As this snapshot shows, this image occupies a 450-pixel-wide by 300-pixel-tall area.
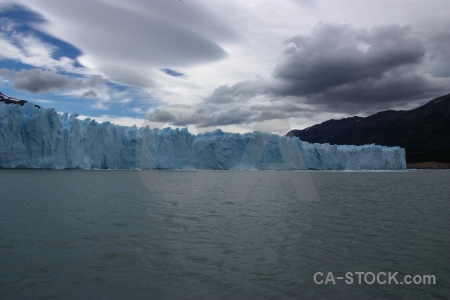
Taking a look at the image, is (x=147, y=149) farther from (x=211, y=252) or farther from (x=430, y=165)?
(x=430, y=165)

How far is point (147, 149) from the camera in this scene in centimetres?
6481

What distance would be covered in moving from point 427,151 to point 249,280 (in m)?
183

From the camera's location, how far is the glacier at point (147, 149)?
50.3 meters

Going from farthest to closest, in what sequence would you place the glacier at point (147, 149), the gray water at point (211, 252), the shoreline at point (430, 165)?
1. the shoreline at point (430, 165)
2. the glacier at point (147, 149)
3. the gray water at point (211, 252)

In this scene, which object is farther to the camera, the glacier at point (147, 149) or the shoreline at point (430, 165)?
the shoreline at point (430, 165)

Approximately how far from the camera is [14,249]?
8797 millimetres

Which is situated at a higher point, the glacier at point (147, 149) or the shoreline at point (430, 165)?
the glacier at point (147, 149)

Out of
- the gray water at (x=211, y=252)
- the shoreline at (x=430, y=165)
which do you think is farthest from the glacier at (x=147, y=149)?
the shoreline at (x=430, y=165)

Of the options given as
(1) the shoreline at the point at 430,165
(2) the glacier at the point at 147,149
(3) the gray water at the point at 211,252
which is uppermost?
(2) the glacier at the point at 147,149

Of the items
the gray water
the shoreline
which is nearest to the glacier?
the gray water

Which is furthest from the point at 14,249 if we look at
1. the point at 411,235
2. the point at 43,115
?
the point at 43,115

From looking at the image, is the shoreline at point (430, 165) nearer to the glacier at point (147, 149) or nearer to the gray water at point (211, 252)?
the glacier at point (147, 149)

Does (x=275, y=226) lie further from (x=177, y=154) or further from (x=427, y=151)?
(x=427, y=151)

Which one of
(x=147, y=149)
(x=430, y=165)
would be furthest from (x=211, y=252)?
(x=430, y=165)
